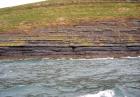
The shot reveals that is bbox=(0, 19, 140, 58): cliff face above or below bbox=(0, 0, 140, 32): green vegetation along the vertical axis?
below

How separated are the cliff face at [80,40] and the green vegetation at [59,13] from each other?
5.84 feet

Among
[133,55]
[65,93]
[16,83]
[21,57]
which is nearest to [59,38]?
[21,57]

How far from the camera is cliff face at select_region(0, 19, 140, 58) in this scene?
48625 millimetres

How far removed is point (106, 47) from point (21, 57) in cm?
966

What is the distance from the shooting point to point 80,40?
51438 millimetres

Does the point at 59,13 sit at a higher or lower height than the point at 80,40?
higher

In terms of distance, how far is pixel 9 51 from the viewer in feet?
162

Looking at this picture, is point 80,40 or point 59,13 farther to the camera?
point 59,13

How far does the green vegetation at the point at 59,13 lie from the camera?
5681 cm

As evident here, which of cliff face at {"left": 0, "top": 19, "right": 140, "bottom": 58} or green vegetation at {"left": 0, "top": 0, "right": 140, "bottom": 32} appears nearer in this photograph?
cliff face at {"left": 0, "top": 19, "right": 140, "bottom": 58}

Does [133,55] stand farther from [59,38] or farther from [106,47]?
[59,38]

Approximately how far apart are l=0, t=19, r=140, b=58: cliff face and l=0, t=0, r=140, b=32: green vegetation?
178 cm

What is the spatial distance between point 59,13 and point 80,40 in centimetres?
954

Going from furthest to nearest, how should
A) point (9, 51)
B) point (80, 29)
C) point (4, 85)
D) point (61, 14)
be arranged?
1. point (61, 14)
2. point (80, 29)
3. point (9, 51)
4. point (4, 85)
